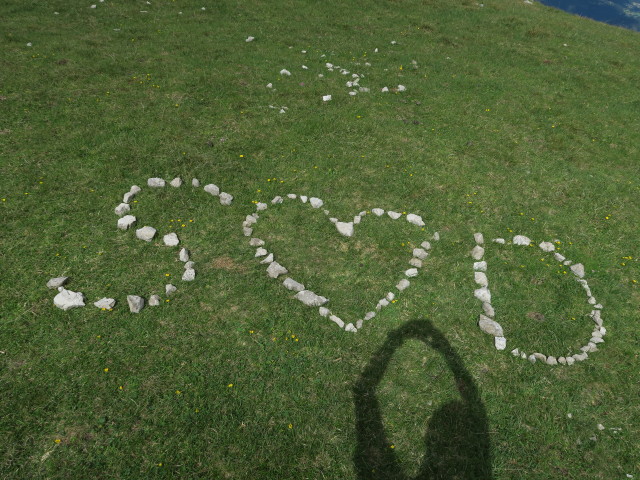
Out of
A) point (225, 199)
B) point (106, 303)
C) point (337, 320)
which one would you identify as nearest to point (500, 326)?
point (337, 320)

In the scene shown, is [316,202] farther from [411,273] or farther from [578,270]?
[578,270]

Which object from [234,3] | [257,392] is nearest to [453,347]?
[257,392]

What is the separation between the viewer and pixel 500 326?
305 inches

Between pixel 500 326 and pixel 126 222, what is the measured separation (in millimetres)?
8723

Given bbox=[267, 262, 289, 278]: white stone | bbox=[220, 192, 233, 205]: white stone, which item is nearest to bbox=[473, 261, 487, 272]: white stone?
bbox=[267, 262, 289, 278]: white stone

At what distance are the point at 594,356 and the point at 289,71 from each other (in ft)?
49.5

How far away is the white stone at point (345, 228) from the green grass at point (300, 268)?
1.18 ft

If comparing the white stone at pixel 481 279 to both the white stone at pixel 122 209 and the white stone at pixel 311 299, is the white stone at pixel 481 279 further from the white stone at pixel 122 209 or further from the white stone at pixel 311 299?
the white stone at pixel 122 209

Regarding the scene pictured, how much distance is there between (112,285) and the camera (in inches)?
309

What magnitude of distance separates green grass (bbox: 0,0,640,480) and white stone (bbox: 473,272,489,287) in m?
0.29

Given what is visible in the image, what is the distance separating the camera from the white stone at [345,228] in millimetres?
9570

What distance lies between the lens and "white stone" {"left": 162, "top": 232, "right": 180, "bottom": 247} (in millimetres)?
8812

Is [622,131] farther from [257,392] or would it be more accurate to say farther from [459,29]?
[257,392]

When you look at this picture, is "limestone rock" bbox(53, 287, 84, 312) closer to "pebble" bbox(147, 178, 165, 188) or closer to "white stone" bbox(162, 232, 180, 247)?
"white stone" bbox(162, 232, 180, 247)
